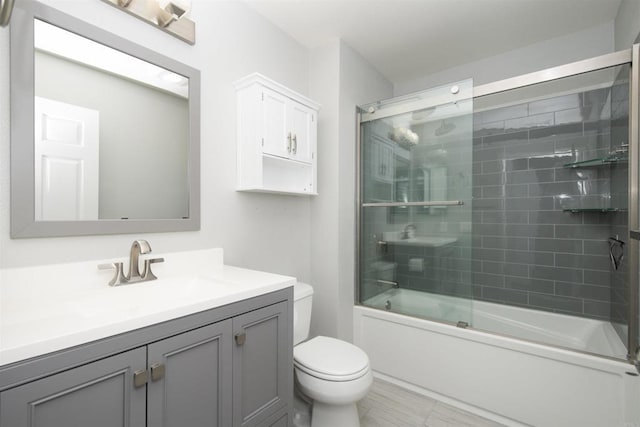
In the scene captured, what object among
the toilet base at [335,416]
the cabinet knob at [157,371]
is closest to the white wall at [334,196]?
the toilet base at [335,416]

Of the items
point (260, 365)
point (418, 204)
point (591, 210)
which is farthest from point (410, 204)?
point (260, 365)

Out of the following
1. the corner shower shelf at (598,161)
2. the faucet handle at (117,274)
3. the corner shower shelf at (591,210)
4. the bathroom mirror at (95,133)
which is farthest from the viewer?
the corner shower shelf at (591,210)

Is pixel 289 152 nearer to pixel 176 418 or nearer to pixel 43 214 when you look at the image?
pixel 43 214

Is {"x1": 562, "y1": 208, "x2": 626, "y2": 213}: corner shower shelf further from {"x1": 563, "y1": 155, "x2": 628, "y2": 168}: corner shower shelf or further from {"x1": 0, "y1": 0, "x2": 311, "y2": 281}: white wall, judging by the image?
{"x1": 0, "y1": 0, "x2": 311, "y2": 281}: white wall

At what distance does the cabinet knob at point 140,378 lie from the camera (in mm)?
829

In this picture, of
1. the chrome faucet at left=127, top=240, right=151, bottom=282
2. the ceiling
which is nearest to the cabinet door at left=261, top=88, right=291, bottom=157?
the ceiling

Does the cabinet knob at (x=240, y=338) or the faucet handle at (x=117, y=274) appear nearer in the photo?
the cabinet knob at (x=240, y=338)

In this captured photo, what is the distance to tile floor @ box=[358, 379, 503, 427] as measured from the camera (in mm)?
1729

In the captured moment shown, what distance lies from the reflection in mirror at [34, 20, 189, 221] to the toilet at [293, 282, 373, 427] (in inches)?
35.1

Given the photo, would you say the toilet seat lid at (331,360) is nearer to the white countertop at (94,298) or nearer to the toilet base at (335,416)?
the toilet base at (335,416)

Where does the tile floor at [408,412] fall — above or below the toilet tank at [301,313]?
below

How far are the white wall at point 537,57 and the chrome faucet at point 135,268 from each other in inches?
112

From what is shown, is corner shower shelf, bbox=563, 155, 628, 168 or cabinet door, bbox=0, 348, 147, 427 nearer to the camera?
cabinet door, bbox=0, 348, 147, 427

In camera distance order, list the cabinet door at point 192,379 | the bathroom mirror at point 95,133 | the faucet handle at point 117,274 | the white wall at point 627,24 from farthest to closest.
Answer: the white wall at point 627,24, the faucet handle at point 117,274, the bathroom mirror at point 95,133, the cabinet door at point 192,379
